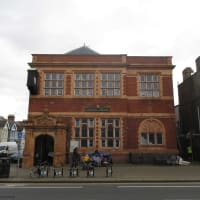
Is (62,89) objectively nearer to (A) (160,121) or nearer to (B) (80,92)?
(B) (80,92)

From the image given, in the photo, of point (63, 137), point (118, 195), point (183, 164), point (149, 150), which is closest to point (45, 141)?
point (63, 137)

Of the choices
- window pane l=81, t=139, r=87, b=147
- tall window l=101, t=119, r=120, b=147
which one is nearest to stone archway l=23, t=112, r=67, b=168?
window pane l=81, t=139, r=87, b=147

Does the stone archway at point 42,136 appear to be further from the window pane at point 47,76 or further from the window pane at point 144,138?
the window pane at point 144,138

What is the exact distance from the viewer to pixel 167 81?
87.6ft

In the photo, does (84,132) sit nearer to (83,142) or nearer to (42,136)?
(83,142)

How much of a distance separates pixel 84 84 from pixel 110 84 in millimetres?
2866

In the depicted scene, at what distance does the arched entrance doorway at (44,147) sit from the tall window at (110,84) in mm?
7592

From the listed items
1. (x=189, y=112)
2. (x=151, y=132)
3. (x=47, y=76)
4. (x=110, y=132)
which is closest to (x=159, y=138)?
(x=151, y=132)

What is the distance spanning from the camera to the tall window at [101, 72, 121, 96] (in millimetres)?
26312

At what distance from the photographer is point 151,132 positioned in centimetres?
2556

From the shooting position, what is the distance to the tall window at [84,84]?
86.1 ft

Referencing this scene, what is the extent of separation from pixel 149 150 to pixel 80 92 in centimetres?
957

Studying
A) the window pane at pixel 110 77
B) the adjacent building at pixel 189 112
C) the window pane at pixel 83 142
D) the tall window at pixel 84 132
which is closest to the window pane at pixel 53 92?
the tall window at pixel 84 132

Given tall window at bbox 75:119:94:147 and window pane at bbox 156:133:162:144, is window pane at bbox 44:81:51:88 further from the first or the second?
window pane at bbox 156:133:162:144
